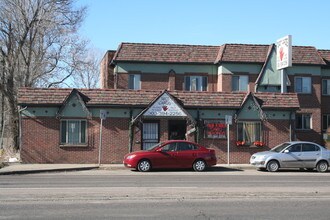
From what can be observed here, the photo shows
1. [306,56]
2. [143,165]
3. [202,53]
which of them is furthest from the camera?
[202,53]

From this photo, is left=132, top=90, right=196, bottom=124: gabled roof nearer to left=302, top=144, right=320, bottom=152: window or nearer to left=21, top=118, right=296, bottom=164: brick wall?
left=21, top=118, right=296, bottom=164: brick wall

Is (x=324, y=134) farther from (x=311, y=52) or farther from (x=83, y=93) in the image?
(x=83, y=93)

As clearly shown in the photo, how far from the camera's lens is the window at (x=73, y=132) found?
1056 inches

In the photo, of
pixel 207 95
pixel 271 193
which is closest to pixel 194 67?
pixel 207 95

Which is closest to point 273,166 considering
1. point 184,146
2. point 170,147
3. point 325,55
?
point 184,146

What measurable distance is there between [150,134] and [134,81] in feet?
27.7

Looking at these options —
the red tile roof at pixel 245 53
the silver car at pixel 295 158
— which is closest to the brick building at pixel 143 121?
the silver car at pixel 295 158

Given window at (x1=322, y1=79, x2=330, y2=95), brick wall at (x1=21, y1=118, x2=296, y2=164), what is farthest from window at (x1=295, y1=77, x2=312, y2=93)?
brick wall at (x1=21, y1=118, x2=296, y2=164)

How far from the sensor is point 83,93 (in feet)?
89.4

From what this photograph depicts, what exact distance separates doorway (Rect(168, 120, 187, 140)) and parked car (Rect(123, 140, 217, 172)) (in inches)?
166

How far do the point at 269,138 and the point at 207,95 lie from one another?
174 inches

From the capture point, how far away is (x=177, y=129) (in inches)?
1108

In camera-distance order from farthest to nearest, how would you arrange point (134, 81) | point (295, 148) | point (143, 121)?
point (134, 81) < point (143, 121) < point (295, 148)

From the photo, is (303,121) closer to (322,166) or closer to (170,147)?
(322,166)
